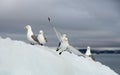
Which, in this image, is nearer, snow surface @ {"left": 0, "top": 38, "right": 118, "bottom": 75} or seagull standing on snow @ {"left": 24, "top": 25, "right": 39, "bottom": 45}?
snow surface @ {"left": 0, "top": 38, "right": 118, "bottom": 75}

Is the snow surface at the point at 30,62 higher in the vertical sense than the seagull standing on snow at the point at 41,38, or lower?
lower

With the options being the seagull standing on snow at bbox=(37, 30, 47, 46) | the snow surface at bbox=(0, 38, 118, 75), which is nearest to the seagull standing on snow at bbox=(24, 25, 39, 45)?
the seagull standing on snow at bbox=(37, 30, 47, 46)

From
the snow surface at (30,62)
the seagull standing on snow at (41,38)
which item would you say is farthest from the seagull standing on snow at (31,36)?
the snow surface at (30,62)

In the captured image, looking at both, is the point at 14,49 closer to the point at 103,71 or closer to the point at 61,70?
the point at 61,70

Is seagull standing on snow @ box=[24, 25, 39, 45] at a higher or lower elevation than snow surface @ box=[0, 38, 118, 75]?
higher

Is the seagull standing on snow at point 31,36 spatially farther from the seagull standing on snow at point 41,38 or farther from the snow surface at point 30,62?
the snow surface at point 30,62

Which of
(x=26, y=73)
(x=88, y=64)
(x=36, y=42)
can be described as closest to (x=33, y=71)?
(x=26, y=73)

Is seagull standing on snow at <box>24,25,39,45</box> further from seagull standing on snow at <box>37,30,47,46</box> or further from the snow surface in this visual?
the snow surface

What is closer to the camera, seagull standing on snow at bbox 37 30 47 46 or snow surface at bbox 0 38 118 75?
snow surface at bbox 0 38 118 75

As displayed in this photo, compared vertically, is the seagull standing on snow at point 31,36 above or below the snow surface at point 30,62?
above

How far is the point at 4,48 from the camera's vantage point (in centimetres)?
1658

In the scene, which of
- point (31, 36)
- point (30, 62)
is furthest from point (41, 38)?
point (30, 62)

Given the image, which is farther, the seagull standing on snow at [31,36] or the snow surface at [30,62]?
the seagull standing on snow at [31,36]

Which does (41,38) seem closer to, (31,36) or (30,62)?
(31,36)
